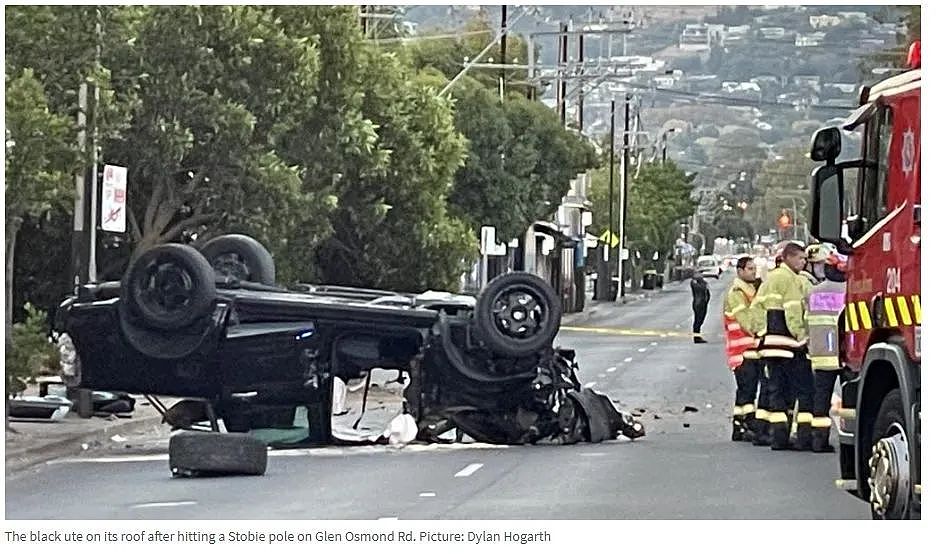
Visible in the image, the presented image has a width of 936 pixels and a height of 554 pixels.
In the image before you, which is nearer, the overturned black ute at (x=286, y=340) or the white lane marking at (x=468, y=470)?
the white lane marking at (x=468, y=470)

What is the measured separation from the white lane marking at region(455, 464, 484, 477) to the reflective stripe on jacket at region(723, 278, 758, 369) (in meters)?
1.67

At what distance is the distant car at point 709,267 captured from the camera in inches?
523

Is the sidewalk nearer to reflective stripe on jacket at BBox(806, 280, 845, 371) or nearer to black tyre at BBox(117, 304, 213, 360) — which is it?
black tyre at BBox(117, 304, 213, 360)

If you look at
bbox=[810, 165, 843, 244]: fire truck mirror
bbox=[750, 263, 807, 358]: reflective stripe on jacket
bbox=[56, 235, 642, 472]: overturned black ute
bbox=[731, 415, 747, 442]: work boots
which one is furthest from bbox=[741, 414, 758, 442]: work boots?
bbox=[810, 165, 843, 244]: fire truck mirror

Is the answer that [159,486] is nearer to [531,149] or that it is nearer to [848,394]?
[848,394]

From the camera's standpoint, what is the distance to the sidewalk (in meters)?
11.9

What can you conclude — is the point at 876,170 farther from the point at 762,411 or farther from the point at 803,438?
the point at 762,411

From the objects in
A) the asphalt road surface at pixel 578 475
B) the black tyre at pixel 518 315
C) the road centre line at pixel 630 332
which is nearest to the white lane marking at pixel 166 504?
the asphalt road surface at pixel 578 475

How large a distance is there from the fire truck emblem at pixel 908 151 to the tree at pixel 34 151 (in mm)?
5422

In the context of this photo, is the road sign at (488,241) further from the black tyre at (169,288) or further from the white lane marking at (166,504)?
the white lane marking at (166,504)

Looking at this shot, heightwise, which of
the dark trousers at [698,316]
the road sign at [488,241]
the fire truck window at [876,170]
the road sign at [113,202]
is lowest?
the dark trousers at [698,316]

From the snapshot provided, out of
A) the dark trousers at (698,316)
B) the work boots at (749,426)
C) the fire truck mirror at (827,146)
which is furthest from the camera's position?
the dark trousers at (698,316)
